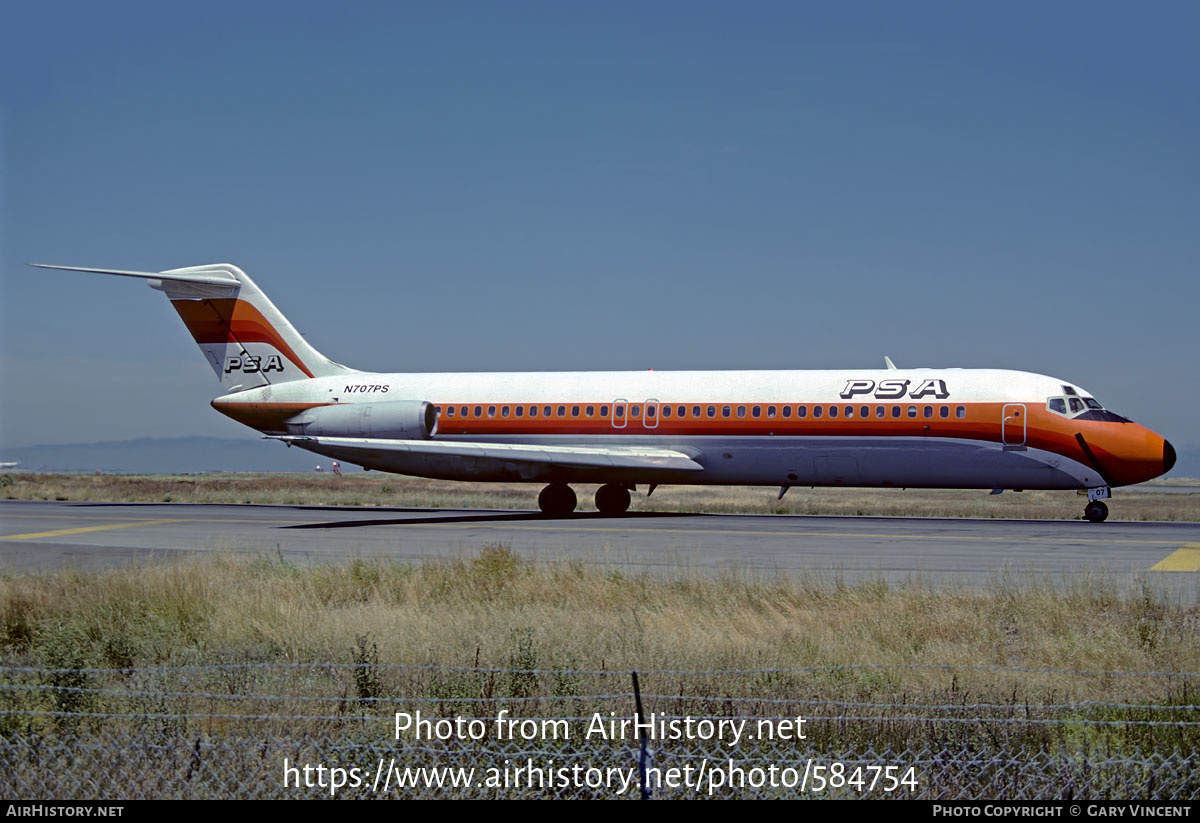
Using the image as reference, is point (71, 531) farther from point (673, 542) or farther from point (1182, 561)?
point (1182, 561)

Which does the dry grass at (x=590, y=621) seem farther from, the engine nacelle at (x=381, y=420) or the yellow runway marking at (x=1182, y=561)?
the engine nacelle at (x=381, y=420)

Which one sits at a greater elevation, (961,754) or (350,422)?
(350,422)

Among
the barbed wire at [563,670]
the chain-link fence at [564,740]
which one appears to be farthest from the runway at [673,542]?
the chain-link fence at [564,740]

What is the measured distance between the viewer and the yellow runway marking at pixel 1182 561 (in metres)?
19.2

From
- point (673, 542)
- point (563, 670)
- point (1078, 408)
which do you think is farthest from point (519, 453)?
point (563, 670)

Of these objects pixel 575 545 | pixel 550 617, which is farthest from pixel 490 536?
pixel 550 617

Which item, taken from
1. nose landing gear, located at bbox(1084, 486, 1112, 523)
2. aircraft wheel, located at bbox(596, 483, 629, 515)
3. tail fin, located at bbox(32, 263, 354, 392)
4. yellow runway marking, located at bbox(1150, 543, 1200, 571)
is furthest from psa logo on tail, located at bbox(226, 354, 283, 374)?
yellow runway marking, located at bbox(1150, 543, 1200, 571)

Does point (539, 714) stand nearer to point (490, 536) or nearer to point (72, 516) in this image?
point (490, 536)

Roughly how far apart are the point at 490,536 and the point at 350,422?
11172 millimetres

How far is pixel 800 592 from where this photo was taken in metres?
15.3

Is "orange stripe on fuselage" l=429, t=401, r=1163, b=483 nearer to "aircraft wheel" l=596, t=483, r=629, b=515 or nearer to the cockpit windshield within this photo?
the cockpit windshield

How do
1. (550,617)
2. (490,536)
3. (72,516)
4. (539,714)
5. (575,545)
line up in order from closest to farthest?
(539,714)
(550,617)
(575,545)
(490,536)
(72,516)

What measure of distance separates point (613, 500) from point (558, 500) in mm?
1654

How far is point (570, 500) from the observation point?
115ft
